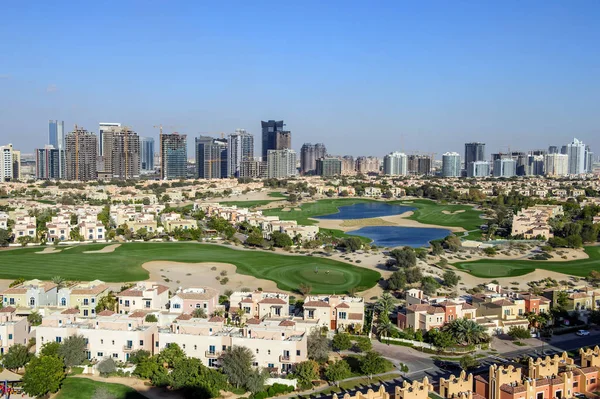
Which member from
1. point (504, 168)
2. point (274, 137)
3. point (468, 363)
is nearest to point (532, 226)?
point (468, 363)

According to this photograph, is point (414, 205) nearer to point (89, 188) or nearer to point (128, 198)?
point (128, 198)

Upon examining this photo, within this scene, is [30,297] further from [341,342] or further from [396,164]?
[396,164]

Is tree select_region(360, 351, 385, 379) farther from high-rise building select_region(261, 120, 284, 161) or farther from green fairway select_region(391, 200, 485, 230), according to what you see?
high-rise building select_region(261, 120, 284, 161)

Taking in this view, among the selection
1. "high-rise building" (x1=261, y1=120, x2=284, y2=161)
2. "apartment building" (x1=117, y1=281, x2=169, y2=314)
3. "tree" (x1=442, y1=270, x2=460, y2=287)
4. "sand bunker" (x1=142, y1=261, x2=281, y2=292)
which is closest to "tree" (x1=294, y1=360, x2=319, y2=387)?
"apartment building" (x1=117, y1=281, x2=169, y2=314)

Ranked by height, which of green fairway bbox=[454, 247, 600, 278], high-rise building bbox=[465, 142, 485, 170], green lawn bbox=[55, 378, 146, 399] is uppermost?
high-rise building bbox=[465, 142, 485, 170]

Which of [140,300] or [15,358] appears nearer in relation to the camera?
[15,358]

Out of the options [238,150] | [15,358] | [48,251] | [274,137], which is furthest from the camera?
[274,137]
